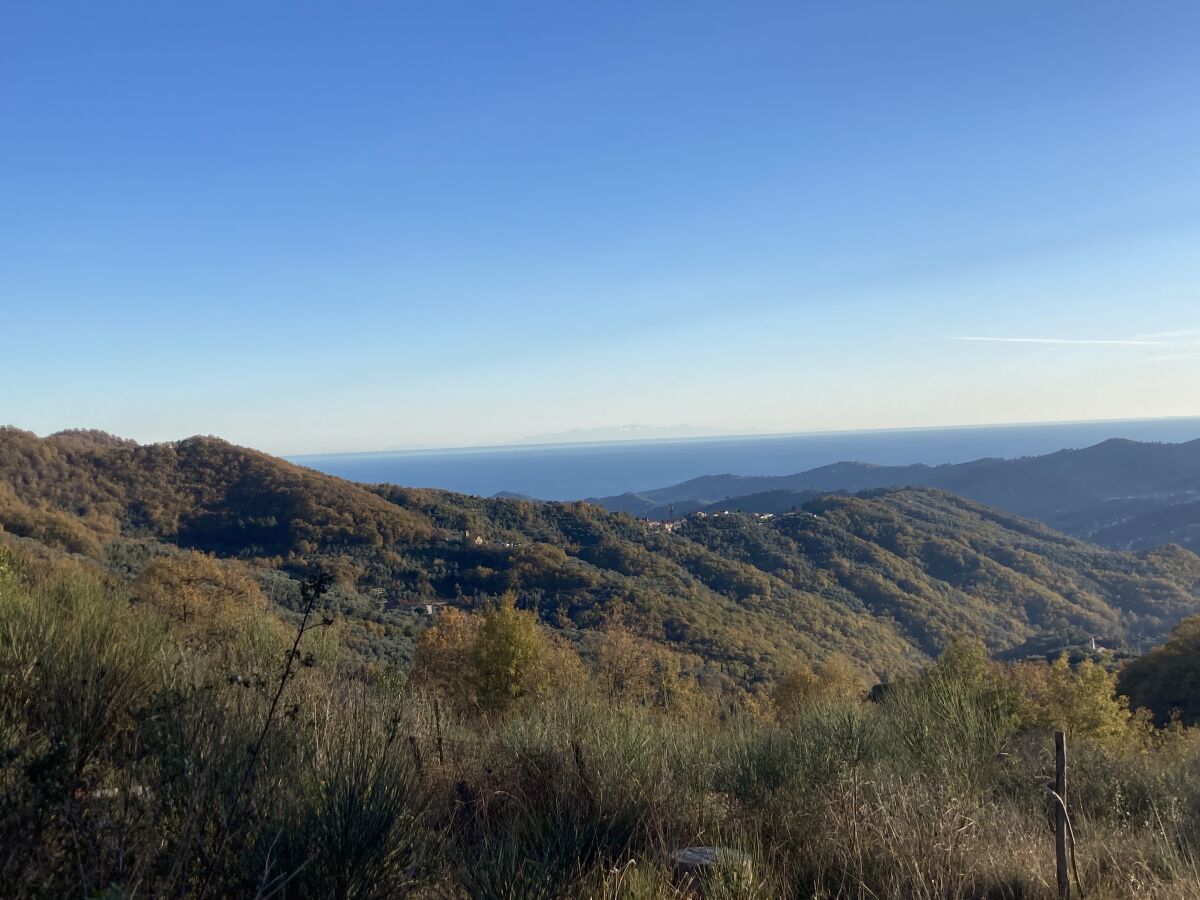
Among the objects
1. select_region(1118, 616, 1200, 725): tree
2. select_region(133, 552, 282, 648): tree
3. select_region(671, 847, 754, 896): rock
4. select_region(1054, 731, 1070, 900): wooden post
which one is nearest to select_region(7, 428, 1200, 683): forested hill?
select_region(133, 552, 282, 648): tree

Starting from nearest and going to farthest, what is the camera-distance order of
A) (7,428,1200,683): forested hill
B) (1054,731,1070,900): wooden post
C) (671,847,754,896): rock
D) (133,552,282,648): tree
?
1. (671,847,754,896): rock
2. (1054,731,1070,900): wooden post
3. (133,552,282,648): tree
4. (7,428,1200,683): forested hill

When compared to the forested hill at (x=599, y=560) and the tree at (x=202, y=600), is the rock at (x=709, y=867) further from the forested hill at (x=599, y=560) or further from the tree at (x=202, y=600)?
the forested hill at (x=599, y=560)

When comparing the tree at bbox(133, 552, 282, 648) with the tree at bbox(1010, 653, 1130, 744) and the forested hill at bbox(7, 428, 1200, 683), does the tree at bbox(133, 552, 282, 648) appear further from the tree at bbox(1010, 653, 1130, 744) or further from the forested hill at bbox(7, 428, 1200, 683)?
the tree at bbox(1010, 653, 1130, 744)

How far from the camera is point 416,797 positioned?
12.7ft

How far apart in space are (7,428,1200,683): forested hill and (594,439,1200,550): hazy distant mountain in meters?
36.9

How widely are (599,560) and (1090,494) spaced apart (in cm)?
15220

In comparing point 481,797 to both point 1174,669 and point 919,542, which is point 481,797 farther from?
point 919,542

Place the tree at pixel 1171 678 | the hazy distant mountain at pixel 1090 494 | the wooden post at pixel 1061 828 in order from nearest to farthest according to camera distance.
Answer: the wooden post at pixel 1061 828, the tree at pixel 1171 678, the hazy distant mountain at pixel 1090 494

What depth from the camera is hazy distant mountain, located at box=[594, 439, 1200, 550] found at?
125312 millimetres

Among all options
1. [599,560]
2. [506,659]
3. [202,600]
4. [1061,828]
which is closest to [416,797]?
[1061,828]

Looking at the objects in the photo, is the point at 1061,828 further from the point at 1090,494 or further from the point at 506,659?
the point at 1090,494

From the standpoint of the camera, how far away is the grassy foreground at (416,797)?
2.72 meters

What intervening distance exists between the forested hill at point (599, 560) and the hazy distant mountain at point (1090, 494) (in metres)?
36.9

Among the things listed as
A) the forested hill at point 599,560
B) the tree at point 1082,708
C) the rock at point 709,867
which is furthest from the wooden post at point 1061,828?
the forested hill at point 599,560
